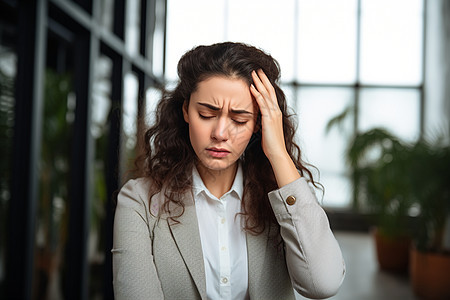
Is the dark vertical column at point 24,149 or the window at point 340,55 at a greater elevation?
the window at point 340,55

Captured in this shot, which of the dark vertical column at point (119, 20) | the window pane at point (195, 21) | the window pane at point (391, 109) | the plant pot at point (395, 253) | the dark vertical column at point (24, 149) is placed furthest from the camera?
the window pane at point (391, 109)

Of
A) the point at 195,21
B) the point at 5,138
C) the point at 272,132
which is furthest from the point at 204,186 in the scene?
the point at 195,21

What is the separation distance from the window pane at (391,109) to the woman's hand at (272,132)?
7873 millimetres

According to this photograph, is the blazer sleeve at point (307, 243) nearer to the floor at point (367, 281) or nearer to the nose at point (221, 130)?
the nose at point (221, 130)

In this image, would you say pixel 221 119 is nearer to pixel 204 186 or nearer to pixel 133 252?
pixel 204 186

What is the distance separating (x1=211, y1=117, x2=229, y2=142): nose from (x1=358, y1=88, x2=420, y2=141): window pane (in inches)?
312

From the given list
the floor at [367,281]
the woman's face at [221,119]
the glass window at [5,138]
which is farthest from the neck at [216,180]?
the floor at [367,281]

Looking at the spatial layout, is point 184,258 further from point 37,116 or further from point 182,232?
point 37,116

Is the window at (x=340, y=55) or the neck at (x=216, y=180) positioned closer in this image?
the neck at (x=216, y=180)

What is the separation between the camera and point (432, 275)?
3.92 meters

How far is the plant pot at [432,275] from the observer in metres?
3.87

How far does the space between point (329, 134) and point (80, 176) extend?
6.75 metres

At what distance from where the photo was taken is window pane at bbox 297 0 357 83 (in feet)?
26.9

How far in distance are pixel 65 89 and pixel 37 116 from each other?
151cm
